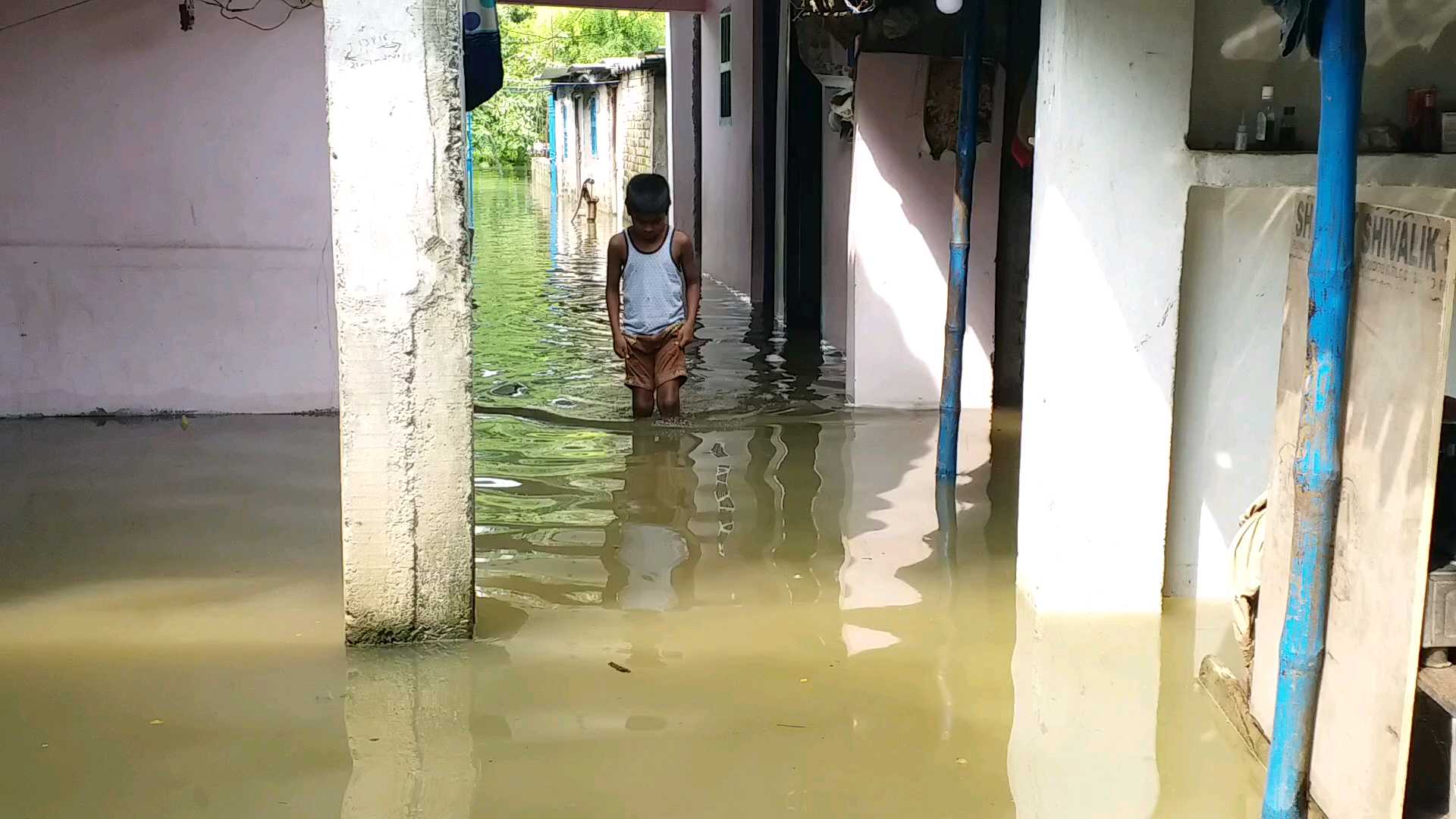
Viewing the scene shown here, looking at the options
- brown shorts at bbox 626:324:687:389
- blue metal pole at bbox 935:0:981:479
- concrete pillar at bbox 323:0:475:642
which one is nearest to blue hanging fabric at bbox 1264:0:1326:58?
concrete pillar at bbox 323:0:475:642

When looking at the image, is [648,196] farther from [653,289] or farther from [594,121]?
[594,121]

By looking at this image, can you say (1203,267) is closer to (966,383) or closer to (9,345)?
(966,383)

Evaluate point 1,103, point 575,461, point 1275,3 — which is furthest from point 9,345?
point 1275,3

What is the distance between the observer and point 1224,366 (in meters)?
4.81

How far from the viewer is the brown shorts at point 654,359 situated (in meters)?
7.36

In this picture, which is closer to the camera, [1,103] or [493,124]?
[1,103]

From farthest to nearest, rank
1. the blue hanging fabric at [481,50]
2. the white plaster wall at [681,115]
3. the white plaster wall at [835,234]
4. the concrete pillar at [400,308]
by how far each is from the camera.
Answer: the white plaster wall at [681,115] < the white plaster wall at [835,234] < the blue hanging fabric at [481,50] < the concrete pillar at [400,308]

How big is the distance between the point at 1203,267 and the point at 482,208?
2370cm

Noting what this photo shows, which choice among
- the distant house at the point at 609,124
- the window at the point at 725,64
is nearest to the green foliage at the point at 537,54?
the distant house at the point at 609,124

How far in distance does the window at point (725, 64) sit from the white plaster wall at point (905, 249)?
19.8 ft

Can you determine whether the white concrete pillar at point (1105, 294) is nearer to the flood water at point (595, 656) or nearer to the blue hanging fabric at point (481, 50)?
the flood water at point (595, 656)

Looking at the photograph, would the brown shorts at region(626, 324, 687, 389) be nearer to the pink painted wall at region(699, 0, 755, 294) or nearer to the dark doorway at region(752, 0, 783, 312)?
the dark doorway at region(752, 0, 783, 312)

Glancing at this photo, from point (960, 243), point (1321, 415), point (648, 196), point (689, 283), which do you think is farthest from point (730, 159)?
point (1321, 415)

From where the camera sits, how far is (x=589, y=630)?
4.61 meters
